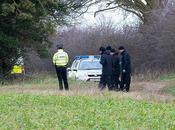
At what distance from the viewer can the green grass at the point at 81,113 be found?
37.0 feet

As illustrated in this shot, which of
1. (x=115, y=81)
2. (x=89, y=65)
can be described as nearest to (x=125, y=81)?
(x=115, y=81)

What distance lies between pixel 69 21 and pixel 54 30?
3355mm

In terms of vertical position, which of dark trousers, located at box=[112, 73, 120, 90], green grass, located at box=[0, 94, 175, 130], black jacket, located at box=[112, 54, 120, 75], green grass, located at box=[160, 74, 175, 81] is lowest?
green grass, located at box=[160, 74, 175, 81]

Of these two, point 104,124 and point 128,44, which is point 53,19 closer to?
point 128,44

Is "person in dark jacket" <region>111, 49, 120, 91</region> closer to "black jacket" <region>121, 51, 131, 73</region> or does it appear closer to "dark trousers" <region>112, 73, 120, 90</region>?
"dark trousers" <region>112, 73, 120, 90</region>

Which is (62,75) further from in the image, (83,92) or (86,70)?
(86,70)

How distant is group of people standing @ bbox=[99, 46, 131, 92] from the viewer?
21953mm

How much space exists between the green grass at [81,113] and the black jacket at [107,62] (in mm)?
5275

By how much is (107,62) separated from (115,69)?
30.9 inches

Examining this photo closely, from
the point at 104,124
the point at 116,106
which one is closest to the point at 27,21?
the point at 116,106

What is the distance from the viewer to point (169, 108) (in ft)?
46.6

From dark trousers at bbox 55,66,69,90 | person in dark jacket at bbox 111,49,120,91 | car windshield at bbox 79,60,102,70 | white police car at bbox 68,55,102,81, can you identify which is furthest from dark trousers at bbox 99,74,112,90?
car windshield at bbox 79,60,102,70

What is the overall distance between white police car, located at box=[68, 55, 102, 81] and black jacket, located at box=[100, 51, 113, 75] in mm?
6650

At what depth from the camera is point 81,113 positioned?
1298cm
